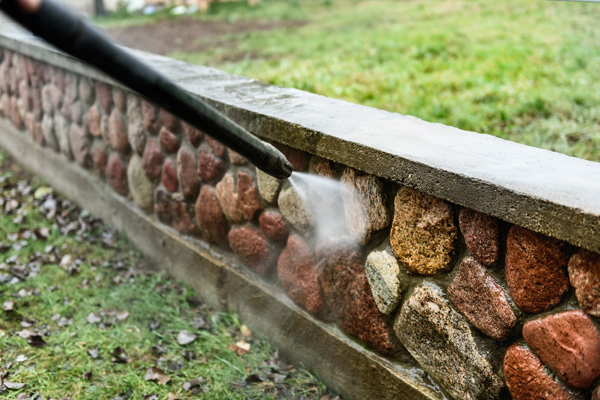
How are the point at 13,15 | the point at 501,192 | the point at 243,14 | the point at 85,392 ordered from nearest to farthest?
the point at 13,15
the point at 501,192
the point at 85,392
the point at 243,14

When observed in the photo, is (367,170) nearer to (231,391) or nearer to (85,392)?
(231,391)

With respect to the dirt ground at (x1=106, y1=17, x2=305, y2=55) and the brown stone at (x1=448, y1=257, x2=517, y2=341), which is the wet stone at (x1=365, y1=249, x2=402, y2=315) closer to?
the brown stone at (x1=448, y1=257, x2=517, y2=341)

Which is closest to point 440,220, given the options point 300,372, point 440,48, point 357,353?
point 357,353

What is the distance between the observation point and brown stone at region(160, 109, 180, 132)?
2773 millimetres

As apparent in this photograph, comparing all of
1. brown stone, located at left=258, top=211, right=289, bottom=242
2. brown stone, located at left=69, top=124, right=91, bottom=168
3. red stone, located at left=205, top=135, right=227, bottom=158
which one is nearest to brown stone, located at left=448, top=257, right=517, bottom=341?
brown stone, located at left=258, top=211, right=289, bottom=242

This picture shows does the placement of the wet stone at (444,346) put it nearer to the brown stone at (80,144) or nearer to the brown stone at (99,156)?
the brown stone at (99,156)

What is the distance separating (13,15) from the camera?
34.8 inches

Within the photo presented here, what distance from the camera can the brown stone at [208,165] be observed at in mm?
2555

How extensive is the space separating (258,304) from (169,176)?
0.97 metres

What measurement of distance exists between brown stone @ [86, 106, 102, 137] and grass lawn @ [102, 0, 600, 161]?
1282 millimetres

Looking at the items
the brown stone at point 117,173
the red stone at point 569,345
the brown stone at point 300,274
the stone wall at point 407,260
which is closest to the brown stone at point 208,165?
the stone wall at point 407,260

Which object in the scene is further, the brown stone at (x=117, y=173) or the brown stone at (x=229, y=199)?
the brown stone at (x=117, y=173)

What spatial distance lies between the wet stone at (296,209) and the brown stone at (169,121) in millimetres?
900

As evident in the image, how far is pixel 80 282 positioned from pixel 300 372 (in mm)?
1574
